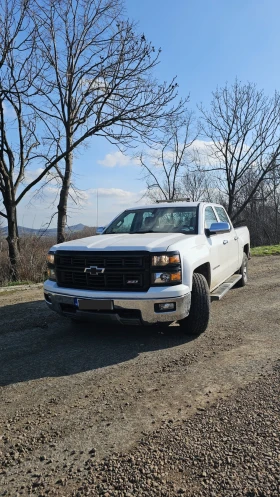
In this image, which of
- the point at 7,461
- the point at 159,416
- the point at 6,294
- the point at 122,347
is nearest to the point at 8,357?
the point at 122,347

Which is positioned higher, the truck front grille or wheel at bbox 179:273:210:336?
the truck front grille

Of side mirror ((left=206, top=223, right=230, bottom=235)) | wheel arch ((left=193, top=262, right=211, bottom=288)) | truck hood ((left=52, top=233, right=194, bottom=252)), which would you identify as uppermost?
side mirror ((left=206, top=223, right=230, bottom=235))

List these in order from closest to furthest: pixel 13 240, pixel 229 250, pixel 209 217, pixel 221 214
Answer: pixel 209 217 < pixel 229 250 < pixel 221 214 < pixel 13 240

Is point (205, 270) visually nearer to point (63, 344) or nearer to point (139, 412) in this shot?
point (63, 344)

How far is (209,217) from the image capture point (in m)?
5.69

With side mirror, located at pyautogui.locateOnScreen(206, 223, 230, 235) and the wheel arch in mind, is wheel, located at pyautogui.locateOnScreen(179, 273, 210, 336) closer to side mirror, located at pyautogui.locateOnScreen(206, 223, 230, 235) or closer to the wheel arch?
the wheel arch

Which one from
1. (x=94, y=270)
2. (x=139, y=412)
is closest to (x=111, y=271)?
(x=94, y=270)

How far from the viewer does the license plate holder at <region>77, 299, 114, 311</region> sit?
3.82 metres

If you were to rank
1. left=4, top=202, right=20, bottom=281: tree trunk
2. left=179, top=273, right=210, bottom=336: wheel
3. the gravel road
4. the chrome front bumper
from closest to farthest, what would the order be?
the gravel road
the chrome front bumper
left=179, top=273, right=210, bottom=336: wheel
left=4, top=202, right=20, bottom=281: tree trunk

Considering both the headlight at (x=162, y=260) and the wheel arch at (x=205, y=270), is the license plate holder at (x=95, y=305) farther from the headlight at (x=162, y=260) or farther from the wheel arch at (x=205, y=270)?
the wheel arch at (x=205, y=270)

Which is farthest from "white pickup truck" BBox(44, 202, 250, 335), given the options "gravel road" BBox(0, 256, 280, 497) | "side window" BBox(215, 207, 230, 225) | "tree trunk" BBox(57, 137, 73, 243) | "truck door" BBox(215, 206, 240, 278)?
"tree trunk" BBox(57, 137, 73, 243)

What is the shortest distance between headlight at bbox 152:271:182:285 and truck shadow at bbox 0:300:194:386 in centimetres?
79

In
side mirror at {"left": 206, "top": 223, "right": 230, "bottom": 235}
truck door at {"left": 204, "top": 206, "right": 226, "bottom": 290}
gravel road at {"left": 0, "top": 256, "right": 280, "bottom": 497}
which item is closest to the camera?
gravel road at {"left": 0, "top": 256, "right": 280, "bottom": 497}

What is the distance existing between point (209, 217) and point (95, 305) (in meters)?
2.74
